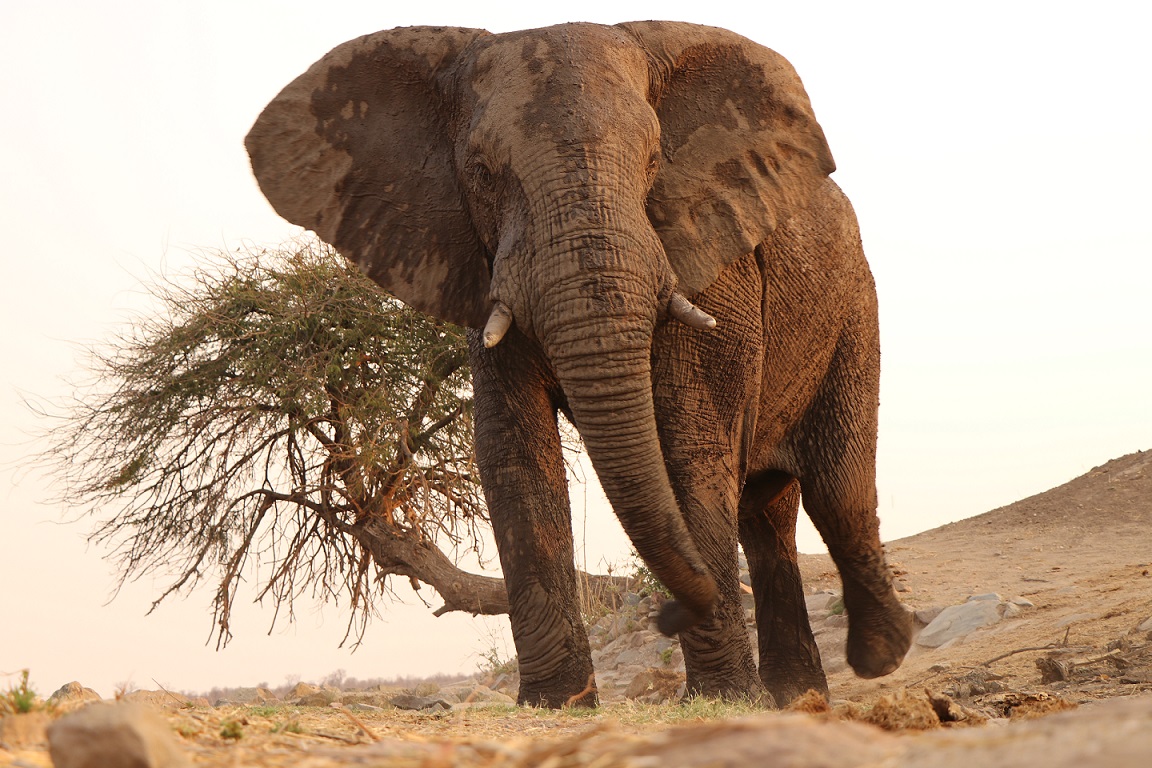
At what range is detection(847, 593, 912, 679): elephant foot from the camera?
976 centimetres

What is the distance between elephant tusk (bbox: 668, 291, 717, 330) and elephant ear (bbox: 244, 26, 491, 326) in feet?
4.15

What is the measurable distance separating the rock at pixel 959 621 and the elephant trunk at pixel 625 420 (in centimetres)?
641

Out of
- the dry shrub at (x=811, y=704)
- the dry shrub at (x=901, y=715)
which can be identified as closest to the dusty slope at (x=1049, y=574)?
the dry shrub at (x=811, y=704)

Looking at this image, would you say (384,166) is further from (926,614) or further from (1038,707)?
(926,614)

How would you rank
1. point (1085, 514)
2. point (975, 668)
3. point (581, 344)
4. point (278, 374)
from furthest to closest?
point (1085, 514)
point (278, 374)
point (975, 668)
point (581, 344)

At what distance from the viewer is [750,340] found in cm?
749

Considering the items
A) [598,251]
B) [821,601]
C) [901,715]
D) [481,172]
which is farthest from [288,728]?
[821,601]

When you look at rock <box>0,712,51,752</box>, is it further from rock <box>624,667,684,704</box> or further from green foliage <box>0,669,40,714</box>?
rock <box>624,667,684,704</box>

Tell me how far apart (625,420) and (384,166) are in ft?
8.69

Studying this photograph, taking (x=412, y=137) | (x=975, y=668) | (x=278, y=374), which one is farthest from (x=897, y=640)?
(x=278, y=374)

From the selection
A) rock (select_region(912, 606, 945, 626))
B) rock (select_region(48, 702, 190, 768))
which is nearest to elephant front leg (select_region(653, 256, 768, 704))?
rock (select_region(48, 702, 190, 768))

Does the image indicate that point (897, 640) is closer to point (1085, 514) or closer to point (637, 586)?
point (637, 586)

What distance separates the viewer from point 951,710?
17.0 feet

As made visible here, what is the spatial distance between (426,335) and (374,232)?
23.5 ft
